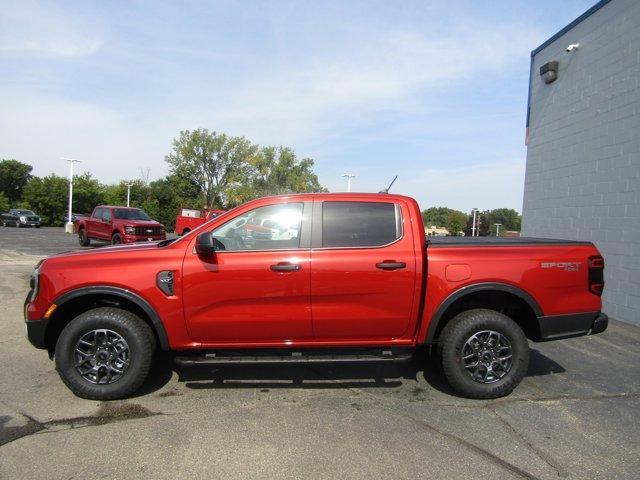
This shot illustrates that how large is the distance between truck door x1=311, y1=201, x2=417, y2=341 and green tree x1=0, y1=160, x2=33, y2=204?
77551 millimetres

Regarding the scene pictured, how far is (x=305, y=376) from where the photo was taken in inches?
189

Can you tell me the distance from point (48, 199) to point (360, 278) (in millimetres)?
53272

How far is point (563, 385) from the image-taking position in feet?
15.4

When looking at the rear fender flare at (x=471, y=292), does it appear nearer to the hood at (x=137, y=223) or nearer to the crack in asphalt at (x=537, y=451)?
the crack in asphalt at (x=537, y=451)

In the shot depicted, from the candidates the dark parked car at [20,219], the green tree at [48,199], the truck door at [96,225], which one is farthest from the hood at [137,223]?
the green tree at [48,199]

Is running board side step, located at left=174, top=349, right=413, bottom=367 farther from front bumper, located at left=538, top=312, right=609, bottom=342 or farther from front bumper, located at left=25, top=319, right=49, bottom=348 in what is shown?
front bumper, located at left=538, top=312, right=609, bottom=342

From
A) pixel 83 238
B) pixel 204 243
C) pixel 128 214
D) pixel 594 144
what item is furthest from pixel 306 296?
pixel 83 238

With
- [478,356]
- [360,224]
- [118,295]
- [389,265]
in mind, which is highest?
[360,224]

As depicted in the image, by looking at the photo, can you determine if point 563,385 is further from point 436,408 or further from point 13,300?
point 13,300

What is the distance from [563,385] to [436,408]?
1548mm

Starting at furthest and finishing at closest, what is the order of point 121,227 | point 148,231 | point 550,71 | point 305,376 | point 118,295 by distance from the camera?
1. point 148,231
2. point 121,227
3. point 550,71
4. point 305,376
5. point 118,295

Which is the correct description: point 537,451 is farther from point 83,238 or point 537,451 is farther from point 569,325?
point 83,238

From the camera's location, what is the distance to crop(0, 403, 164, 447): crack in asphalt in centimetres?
349

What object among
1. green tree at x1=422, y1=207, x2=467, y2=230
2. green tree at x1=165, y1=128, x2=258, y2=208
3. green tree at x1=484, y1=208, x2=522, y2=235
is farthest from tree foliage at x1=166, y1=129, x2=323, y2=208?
green tree at x1=484, y1=208, x2=522, y2=235
